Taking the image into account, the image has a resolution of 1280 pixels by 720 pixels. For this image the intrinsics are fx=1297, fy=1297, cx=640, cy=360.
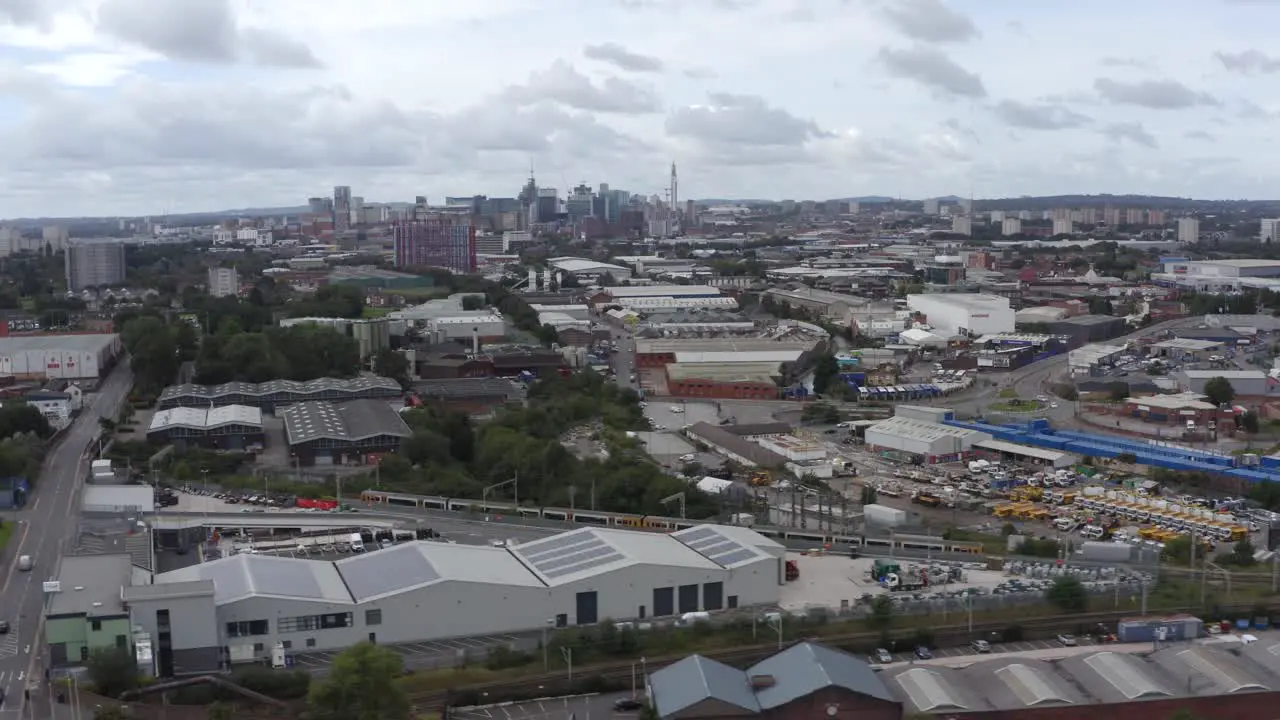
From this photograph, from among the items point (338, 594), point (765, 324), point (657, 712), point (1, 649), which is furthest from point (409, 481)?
point (765, 324)

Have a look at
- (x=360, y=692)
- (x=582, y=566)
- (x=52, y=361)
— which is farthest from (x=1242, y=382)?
(x=52, y=361)

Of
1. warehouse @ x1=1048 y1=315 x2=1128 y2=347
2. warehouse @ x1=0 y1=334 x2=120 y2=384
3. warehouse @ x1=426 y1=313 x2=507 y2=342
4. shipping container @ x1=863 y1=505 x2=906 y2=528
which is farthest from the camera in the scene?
warehouse @ x1=1048 y1=315 x2=1128 y2=347

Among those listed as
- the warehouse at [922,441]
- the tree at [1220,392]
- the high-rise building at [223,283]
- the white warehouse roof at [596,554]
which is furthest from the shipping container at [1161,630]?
the high-rise building at [223,283]

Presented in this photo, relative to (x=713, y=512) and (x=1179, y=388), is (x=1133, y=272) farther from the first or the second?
(x=713, y=512)

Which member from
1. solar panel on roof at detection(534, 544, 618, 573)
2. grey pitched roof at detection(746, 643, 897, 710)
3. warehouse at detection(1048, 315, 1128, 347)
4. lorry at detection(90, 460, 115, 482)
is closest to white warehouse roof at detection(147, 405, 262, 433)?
lorry at detection(90, 460, 115, 482)

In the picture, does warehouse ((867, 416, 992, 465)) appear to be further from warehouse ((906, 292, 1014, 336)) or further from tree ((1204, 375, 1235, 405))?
warehouse ((906, 292, 1014, 336))

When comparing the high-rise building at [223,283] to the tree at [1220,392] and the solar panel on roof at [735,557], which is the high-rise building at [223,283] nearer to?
the tree at [1220,392]
